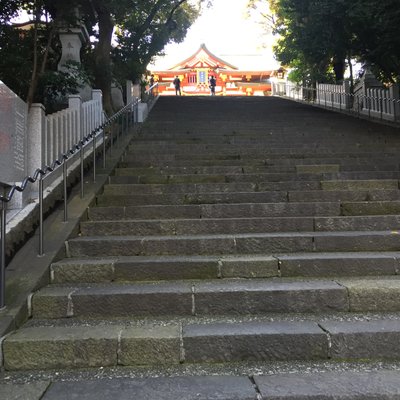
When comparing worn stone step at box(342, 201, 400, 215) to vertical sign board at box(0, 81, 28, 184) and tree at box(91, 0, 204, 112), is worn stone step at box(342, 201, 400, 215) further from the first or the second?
tree at box(91, 0, 204, 112)

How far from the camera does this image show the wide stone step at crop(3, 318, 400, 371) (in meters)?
2.74

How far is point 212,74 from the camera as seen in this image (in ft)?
106

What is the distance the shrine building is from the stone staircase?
2605 cm

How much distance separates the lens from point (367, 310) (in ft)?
10.6

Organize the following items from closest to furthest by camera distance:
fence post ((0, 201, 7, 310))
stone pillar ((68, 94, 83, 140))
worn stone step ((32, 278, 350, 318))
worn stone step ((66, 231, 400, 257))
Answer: fence post ((0, 201, 7, 310)) < worn stone step ((32, 278, 350, 318)) < worn stone step ((66, 231, 400, 257)) < stone pillar ((68, 94, 83, 140))

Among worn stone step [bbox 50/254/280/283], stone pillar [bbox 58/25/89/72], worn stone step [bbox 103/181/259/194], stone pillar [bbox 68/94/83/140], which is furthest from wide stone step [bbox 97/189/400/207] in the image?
stone pillar [bbox 58/25/89/72]

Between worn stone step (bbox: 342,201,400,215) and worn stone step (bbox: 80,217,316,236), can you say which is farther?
worn stone step (bbox: 342,201,400,215)

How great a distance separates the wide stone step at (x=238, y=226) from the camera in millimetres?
4512

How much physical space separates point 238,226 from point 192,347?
1937mm

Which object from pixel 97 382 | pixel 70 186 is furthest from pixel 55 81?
pixel 97 382

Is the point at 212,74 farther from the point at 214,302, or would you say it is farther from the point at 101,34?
the point at 214,302

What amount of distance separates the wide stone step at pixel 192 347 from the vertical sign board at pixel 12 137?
165 cm

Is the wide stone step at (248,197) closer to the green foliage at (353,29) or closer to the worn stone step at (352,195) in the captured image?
the worn stone step at (352,195)

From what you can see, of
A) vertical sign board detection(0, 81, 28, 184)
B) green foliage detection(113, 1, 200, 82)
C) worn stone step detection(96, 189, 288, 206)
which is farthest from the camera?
green foliage detection(113, 1, 200, 82)
